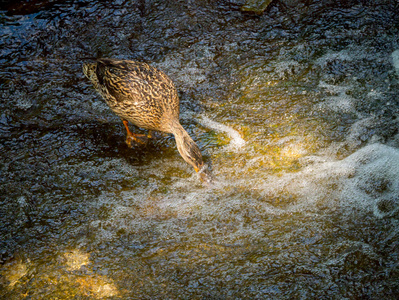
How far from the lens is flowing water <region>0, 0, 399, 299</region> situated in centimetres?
333

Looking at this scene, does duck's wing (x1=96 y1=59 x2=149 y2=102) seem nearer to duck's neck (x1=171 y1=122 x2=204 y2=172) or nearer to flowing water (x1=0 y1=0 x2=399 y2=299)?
duck's neck (x1=171 y1=122 x2=204 y2=172)

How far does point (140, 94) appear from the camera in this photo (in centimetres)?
427

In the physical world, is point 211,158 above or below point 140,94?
below

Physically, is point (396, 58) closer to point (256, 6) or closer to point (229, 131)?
point (256, 6)

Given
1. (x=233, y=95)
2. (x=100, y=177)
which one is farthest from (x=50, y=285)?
(x=233, y=95)

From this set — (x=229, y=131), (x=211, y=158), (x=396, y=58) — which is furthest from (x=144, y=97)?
(x=396, y=58)

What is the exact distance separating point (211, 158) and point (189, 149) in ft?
1.88

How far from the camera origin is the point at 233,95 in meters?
5.18

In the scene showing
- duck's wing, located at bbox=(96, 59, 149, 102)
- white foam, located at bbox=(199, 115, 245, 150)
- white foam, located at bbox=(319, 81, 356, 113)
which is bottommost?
white foam, located at bbox=(199, 115, 245, 150)

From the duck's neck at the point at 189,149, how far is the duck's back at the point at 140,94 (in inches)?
7.6

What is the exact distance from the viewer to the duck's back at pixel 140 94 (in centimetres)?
Result: 427

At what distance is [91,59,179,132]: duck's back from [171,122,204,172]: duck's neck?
0.64 feet

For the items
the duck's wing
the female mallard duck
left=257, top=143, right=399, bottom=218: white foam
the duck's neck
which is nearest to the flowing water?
left=257, top=143, right=399, bottom=218: white foam

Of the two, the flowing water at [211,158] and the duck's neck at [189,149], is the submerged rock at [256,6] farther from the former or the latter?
the duck's neck at [189,149]
